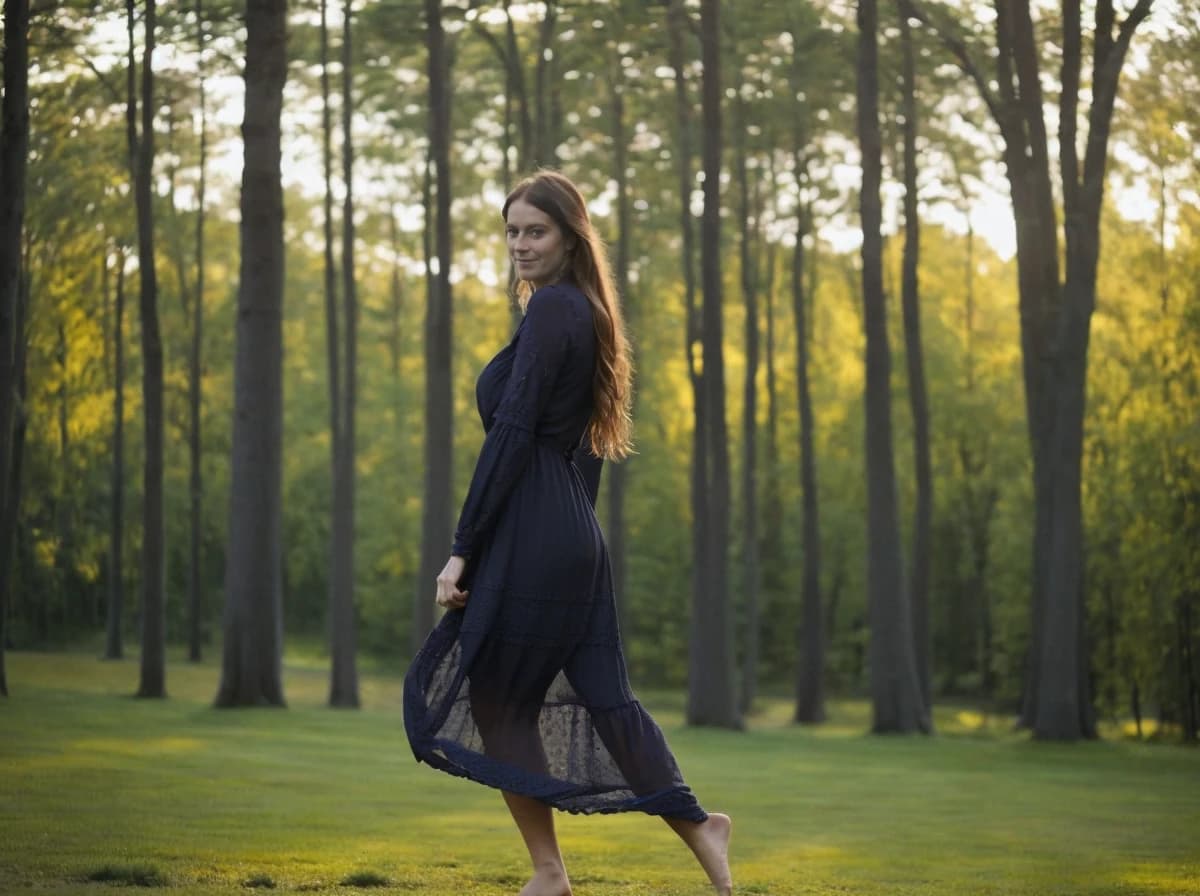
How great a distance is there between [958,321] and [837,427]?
429 cm

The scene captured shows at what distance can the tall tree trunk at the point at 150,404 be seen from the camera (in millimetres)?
25830

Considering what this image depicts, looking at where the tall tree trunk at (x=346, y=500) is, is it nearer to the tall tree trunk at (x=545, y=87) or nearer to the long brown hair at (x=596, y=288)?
the tall tree trunk at (x=545, y=87)

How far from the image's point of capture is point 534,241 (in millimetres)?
6055

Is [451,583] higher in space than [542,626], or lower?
higher

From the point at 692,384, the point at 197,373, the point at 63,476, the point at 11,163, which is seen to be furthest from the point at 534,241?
the point at 197,373

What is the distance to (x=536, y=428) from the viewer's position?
19.5ft

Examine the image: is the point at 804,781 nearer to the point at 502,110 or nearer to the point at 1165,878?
the point at 1165,878

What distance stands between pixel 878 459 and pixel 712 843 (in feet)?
65.4

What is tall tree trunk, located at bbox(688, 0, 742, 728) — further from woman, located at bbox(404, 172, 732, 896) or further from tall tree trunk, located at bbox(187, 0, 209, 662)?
woman, located at bbox(404, 172, 732, 896)

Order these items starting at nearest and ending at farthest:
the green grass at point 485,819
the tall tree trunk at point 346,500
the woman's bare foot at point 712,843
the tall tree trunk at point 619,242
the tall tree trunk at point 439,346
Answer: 1. the woman's bare foot at point 712,843
2. the green grass at point 485,819
3. the tall tree trunk at point 439,346
4. the tall tree trunk at point 346,500
5. the tall tree trunk at point 619,242

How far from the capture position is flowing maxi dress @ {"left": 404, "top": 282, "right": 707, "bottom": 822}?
5.80m

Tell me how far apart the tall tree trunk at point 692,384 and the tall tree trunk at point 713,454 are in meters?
0.08

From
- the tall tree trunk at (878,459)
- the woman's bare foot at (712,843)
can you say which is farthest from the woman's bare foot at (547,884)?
the tall tree trunk at (878,459)

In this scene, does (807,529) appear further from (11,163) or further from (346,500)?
(11,163)
